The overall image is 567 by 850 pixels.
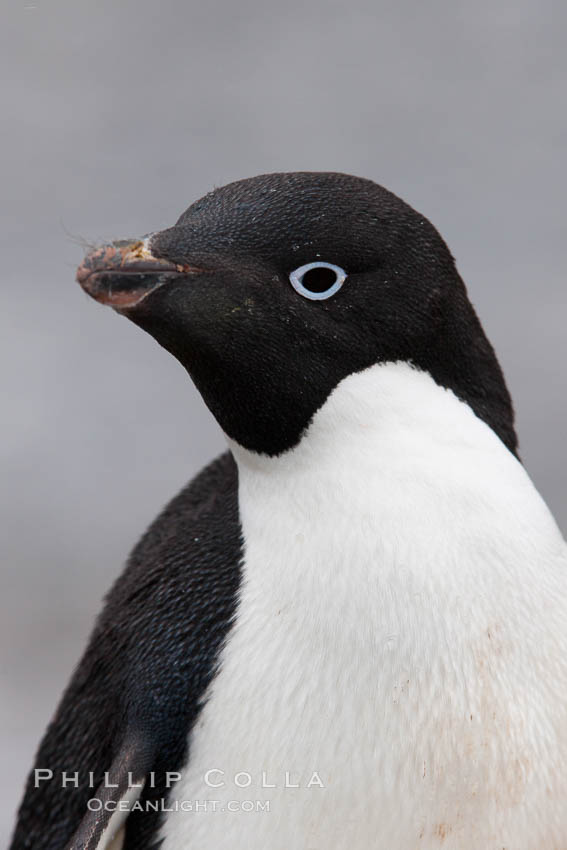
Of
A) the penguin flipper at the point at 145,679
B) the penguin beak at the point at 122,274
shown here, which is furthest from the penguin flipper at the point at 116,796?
the penguin beak at the point at 122,274

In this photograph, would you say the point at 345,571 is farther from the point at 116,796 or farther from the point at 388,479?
the point at 116,796

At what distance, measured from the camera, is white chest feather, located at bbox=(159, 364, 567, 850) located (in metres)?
1.37

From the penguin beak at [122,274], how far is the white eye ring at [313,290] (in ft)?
0.36

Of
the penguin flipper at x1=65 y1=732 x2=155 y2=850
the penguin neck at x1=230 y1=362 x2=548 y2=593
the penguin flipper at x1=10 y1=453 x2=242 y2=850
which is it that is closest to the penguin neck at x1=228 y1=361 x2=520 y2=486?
the penguin neck at x1=230 y1=362 x2=548 y2=593

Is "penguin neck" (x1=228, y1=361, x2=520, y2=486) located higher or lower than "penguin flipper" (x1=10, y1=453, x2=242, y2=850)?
higher

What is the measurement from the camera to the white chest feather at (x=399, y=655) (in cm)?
137

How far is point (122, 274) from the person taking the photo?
1.32 meters

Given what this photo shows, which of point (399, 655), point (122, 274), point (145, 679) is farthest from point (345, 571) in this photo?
point (122, 274)

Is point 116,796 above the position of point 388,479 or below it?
below

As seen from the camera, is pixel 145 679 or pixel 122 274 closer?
pixel 122 274

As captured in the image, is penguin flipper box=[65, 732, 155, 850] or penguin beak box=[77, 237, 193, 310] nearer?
Answer: penguin beak box=[77, 237, 193, 310]

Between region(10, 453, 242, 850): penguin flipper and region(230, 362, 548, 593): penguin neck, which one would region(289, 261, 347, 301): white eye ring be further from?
region(10, 453, 242, 850): penguin flipper

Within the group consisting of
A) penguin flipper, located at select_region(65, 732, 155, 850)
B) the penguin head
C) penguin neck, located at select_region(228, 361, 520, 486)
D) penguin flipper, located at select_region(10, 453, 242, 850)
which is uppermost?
the penguin head

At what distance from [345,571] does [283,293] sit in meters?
0.29
